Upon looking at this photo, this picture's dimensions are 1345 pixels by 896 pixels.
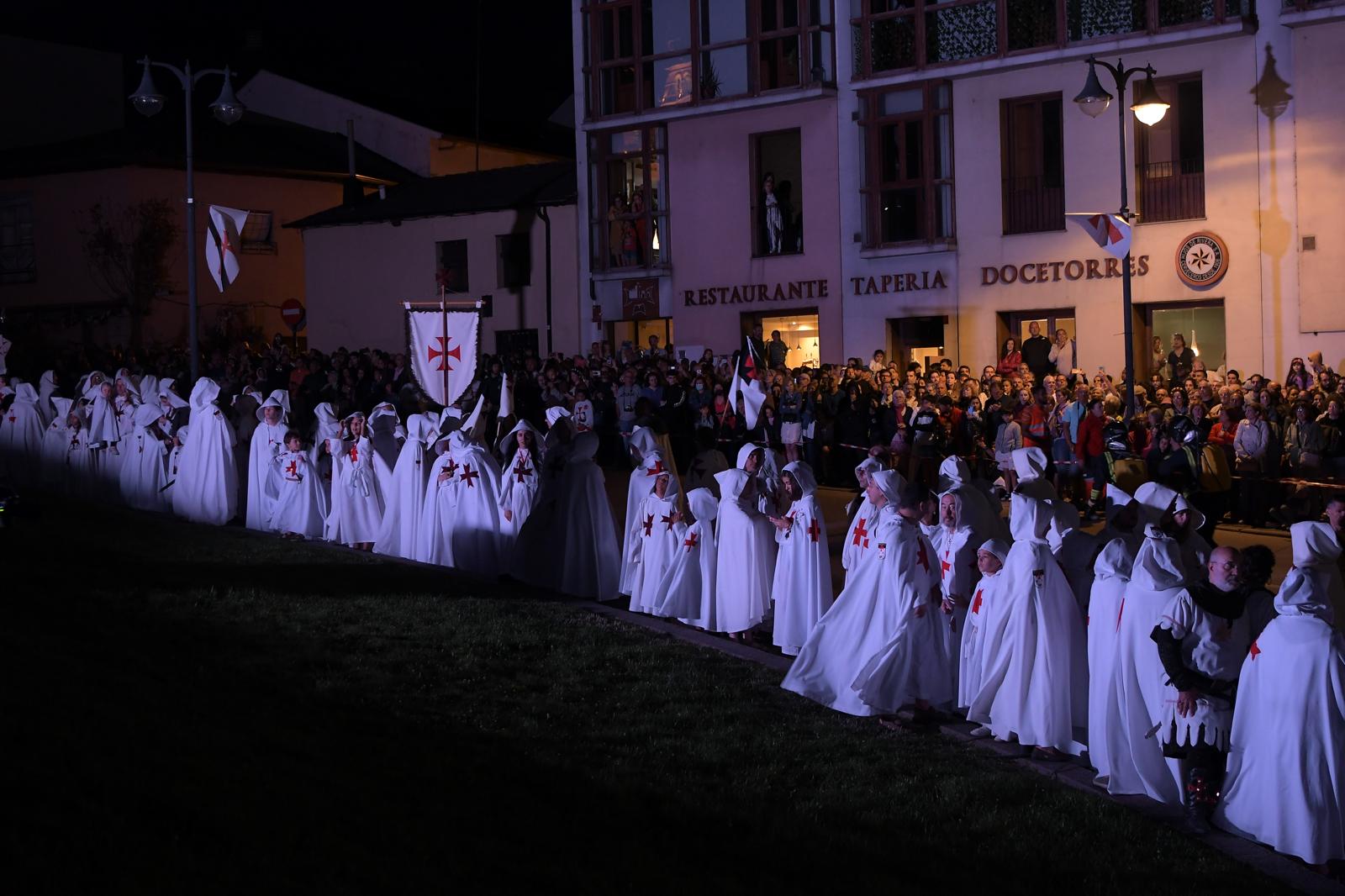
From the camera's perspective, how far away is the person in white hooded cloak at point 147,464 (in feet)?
72.6

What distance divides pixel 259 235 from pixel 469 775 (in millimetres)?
39826

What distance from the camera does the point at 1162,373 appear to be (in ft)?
81.4

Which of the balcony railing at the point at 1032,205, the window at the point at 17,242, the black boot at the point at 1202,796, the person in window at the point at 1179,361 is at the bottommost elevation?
the black boot at the point at 1202,796

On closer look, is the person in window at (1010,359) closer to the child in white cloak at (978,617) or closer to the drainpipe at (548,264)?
the drainpipe at (548,264)

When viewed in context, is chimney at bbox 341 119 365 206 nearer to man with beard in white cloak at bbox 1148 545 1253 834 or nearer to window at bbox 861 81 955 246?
window at bbox 861 81 955 246

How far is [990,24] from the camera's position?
95.7 ft

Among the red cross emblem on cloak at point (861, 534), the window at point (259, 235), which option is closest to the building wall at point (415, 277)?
the window at point (259, 235)

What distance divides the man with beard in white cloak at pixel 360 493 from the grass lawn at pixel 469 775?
210 inches

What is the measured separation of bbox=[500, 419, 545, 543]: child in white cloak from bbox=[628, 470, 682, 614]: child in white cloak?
197 cm

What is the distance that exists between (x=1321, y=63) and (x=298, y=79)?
35293 millimetres

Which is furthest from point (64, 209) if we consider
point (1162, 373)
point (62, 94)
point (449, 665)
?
point (449, 665)

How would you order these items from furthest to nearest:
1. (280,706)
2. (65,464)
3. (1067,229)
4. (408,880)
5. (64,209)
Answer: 1. (64,209)
2. (1067,229)
3. (65,464)
4. (280,706)
5. (408,880)

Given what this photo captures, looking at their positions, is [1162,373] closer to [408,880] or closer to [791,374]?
[791,374]

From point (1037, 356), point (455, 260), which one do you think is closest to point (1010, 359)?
point (1037, 356)
